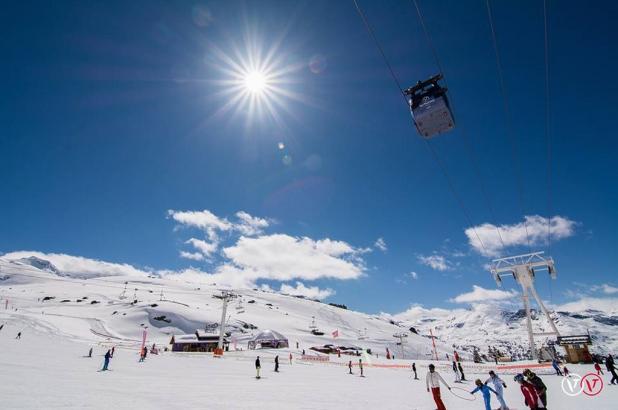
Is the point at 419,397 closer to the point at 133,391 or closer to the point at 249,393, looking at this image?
the point at 249,393

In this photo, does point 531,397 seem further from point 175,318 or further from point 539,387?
point 175,318

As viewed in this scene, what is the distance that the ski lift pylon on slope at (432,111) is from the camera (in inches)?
497

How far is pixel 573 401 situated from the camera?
45.2 ft

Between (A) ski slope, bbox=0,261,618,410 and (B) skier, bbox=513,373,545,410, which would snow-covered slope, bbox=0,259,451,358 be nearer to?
(A) ski slope, bbox=0,261,618,410

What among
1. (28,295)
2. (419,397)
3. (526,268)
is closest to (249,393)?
(419,397)

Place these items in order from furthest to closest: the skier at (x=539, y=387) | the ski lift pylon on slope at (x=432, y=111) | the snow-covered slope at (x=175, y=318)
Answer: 1. the snow-covered slope at (x=175, y=318)
2. the ski lift pylon on slope at (x=432, y=111)
3. the skier at (x=539, y=387)

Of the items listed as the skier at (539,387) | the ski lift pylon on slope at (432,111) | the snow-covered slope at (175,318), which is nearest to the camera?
the skier at (539,387)

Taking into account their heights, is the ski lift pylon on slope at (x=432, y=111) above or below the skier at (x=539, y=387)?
above

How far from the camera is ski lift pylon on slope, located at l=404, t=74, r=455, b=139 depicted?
12633 mm

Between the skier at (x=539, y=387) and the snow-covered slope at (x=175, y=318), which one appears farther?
the snow-covered slope at (x=175, y=318)

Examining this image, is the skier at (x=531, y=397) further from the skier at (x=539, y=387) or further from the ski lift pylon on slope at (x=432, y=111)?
the ski lift pylon on slope at (x=432, y=111)

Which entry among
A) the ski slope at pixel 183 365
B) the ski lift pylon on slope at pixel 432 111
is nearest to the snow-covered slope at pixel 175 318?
the ski slope at pixel 183 365

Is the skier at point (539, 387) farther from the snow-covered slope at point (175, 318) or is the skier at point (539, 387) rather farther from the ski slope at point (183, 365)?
the snow-covered slope at point (175, 318)

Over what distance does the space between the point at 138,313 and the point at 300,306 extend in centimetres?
8194
